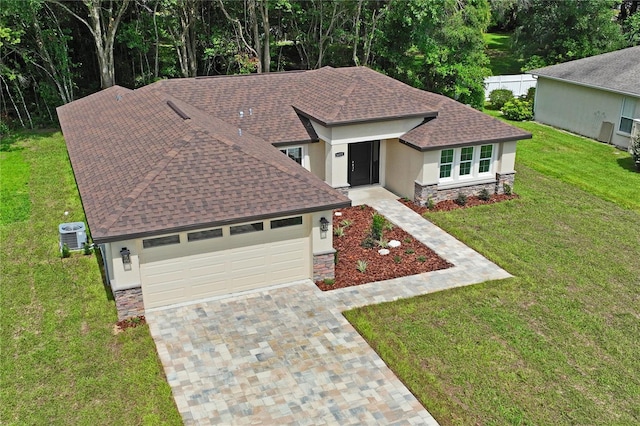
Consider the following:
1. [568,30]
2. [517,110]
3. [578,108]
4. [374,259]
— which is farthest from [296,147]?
[568,30]

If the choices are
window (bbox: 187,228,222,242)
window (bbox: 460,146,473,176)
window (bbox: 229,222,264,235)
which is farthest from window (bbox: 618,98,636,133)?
window (bbox: 187,228,222,242)

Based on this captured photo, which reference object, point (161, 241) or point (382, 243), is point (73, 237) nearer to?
point (161, 241)

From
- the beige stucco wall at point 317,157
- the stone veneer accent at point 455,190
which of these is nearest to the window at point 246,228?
the beige stucco wall at point 317,157

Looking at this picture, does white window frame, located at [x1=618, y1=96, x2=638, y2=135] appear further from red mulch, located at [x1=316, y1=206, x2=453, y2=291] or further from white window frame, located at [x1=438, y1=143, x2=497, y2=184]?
red mulch, located at [x1=316, y1=206, x2=453, y2=291]

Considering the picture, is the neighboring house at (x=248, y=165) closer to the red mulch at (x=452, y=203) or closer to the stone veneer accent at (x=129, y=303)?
the stone veneer accent at (x=129, y=303)

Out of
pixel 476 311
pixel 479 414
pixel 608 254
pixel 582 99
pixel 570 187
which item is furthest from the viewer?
pixel 582 99

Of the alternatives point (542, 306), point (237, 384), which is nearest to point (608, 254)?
point (542, 306)

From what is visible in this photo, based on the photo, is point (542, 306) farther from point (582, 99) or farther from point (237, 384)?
point (582, 99)
